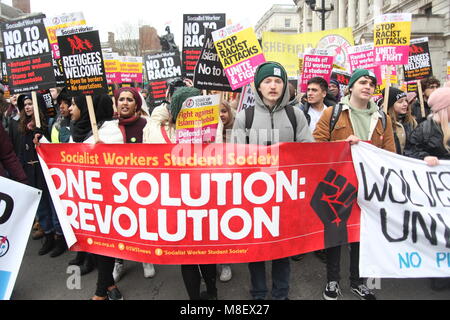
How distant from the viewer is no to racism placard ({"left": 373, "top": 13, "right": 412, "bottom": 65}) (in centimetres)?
454

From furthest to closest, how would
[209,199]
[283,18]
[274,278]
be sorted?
[283,18]
[274,278]
[209,199]

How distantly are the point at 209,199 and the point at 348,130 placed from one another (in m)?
1.57

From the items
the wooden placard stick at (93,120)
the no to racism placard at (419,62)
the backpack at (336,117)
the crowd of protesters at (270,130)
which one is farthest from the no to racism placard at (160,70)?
the no to racism placard at (419,62)

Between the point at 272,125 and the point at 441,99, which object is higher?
the point at 441,99

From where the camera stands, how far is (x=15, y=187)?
2.76 meters

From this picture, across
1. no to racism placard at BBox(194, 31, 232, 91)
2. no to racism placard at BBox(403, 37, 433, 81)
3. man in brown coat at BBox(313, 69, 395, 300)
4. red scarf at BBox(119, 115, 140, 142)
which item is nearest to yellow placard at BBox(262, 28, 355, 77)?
no to racism placard at BBox(403, 37, 433, 81)

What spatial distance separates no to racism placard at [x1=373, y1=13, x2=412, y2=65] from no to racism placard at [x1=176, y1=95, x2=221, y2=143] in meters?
3.12

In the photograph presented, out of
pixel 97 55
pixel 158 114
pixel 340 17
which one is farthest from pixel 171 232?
pixel 340 17

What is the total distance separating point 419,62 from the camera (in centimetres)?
637

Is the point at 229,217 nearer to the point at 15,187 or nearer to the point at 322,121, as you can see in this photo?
the point at 322,121

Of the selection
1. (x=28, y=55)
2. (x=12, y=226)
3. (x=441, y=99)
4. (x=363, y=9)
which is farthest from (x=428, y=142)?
(x=363, y=9)

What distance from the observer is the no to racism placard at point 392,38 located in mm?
4535

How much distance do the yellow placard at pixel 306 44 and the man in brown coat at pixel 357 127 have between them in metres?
4.04

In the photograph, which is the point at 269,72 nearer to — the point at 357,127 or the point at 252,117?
the point at 252,117
